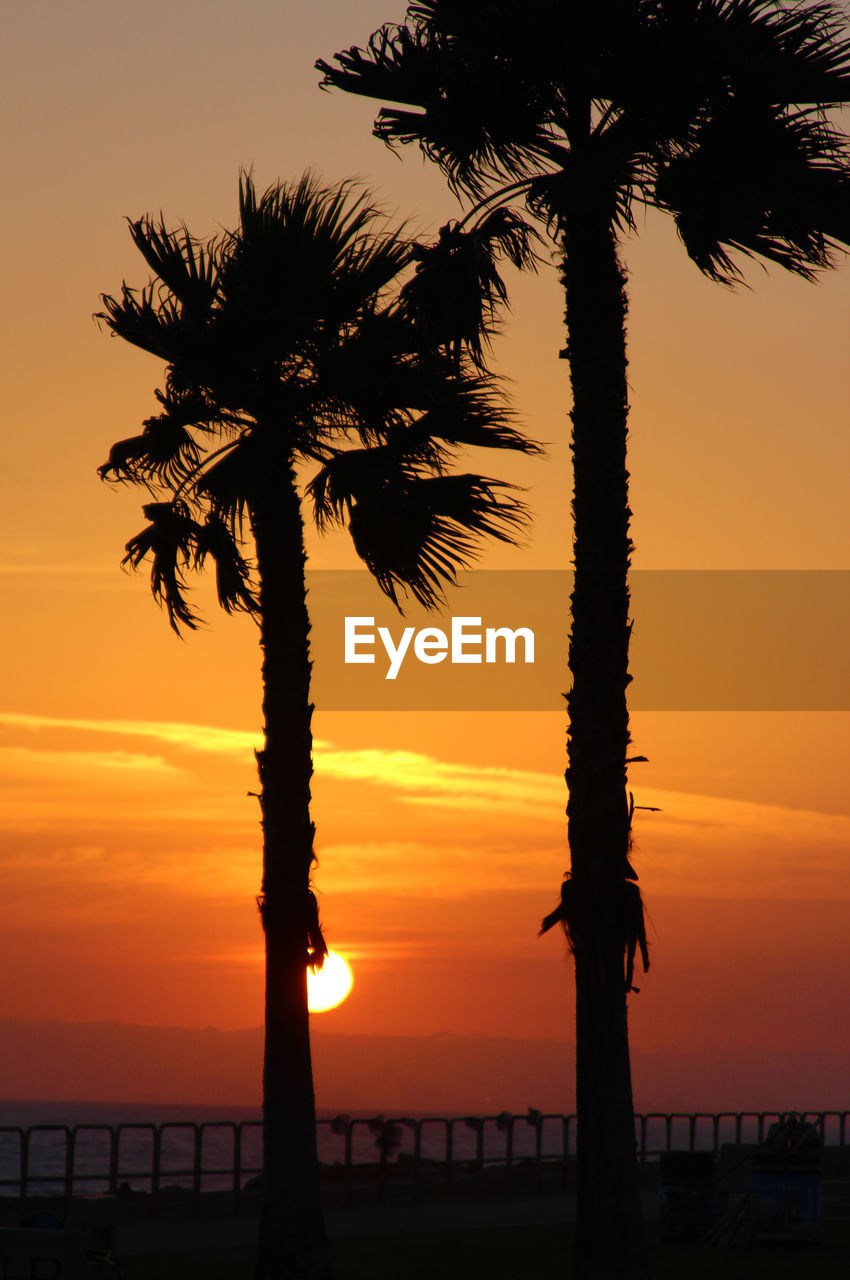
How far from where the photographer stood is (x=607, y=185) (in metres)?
16.6

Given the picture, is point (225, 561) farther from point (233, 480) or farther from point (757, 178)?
point (757, 178)

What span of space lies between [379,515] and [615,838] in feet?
18.8

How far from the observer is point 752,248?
16734mm

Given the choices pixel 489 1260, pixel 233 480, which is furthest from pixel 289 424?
pixel 489 1260

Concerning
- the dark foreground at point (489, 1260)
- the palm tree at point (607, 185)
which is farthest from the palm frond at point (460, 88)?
the dark foreground at point (489, 1260)

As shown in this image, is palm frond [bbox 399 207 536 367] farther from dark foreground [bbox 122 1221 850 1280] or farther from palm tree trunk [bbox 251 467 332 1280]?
dark foreground [bbox 122 1221 850 1280]

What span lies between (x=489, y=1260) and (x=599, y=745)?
7.81 m

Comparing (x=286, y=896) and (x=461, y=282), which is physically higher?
(x=461, y=282)

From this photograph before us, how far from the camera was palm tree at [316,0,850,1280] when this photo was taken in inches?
609

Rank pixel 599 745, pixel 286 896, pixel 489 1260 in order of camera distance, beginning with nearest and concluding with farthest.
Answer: pixel 599 745 < pixel 286 896 < pixel 489 1260

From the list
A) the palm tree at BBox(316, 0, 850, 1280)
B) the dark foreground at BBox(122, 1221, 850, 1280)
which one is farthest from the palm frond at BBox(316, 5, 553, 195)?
the dark foreground at BBox(122, 1221, 850, 1280)

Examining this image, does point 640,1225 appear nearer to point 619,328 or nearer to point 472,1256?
point 472,1256

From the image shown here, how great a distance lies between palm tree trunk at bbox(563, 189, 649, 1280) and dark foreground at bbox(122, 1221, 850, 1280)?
3.72 meters

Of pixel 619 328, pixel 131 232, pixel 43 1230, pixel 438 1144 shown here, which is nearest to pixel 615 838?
pixel 619 328
